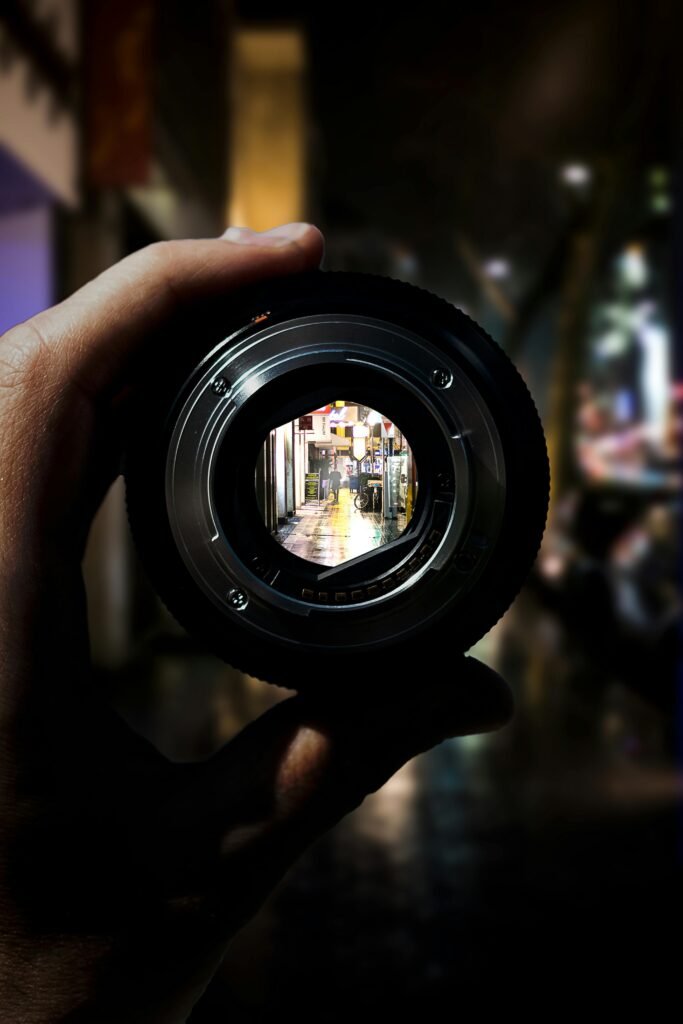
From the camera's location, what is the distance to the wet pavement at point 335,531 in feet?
2.41

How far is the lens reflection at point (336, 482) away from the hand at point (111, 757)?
16 cm

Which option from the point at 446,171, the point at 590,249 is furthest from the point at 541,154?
the point at 446,171

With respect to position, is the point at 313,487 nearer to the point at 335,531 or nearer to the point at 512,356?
the point at 335,531

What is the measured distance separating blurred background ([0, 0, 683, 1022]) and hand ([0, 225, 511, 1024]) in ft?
0.45

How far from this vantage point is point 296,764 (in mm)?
844

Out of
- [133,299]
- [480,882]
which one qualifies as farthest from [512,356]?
[133,299]

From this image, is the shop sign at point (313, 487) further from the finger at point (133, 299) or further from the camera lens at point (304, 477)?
the finger at point (133, 299)

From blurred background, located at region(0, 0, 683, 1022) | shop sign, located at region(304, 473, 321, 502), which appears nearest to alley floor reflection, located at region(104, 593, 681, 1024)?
blurred background, located at region(0, 0, 683, 1022)

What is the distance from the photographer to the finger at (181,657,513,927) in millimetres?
842

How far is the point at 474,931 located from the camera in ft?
9.07

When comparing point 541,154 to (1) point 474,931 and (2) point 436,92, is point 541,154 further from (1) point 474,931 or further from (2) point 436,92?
(1) point 474,931

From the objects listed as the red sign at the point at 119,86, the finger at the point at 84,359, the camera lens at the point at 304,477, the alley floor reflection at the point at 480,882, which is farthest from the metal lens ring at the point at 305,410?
the red sign at the point at 119,86

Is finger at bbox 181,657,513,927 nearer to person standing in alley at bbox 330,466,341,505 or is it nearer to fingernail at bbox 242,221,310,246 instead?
person standing in alley at bbox 330,466,341,505

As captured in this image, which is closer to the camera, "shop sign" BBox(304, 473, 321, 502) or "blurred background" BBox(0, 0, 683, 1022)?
"shop sign" BBox(304, 473, 321, 502)
